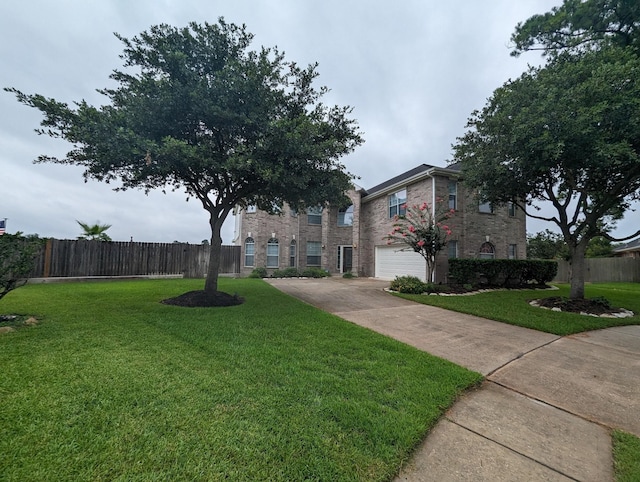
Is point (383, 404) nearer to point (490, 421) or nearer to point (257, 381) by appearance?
point (490, 421)

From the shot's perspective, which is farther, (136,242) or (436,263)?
(136,242)

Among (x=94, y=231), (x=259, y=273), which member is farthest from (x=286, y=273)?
(x=94, y=231)

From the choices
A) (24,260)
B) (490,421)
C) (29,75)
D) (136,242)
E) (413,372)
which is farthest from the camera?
(136,242)

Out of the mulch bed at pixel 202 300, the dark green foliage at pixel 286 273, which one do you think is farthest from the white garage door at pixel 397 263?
the mulch bed at pixel 202 300

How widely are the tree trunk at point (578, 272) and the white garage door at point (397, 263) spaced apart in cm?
520

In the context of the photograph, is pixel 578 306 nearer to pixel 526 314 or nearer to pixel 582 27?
pixel 526 314

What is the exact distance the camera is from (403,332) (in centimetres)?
551

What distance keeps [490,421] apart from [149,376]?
3598 mm

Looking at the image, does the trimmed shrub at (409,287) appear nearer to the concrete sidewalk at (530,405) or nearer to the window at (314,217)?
the concrete sidewalk at (530,405)

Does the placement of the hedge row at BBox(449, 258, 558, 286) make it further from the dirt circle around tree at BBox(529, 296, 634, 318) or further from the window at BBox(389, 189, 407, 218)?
the window at BBox(389, 189, 407, 218)

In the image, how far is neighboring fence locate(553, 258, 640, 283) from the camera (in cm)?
1873

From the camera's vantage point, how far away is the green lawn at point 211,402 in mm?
1893

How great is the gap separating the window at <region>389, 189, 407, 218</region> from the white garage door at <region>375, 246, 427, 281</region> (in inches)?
78.4

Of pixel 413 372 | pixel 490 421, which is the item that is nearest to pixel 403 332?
pixel 413 372
